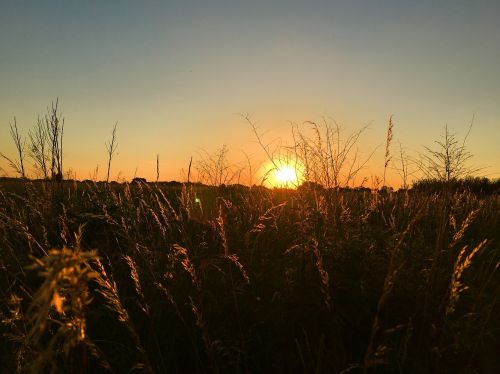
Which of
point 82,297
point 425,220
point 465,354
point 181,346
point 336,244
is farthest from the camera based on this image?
point 425,220

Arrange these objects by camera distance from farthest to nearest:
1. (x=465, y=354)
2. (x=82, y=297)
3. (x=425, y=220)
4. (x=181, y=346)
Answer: (x=425, y=220) < (x=181, y=346) < (x=465, y=354) < (x=82, y=297)

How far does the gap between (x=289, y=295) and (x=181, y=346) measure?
86 cm

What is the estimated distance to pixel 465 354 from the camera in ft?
8.29

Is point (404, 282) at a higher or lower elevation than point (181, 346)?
higher

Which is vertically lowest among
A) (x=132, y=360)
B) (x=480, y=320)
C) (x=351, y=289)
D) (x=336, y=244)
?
(x=132, y=360)

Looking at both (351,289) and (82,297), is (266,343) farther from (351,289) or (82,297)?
(82,297)

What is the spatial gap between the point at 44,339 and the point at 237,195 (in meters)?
6.18

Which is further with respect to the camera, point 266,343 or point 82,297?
point 266,343

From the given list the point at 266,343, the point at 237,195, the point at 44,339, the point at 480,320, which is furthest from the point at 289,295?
the point at 237,195

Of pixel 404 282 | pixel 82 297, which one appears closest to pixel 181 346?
pixel 404 282

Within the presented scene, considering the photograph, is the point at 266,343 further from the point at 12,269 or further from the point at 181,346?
the point at 12,269

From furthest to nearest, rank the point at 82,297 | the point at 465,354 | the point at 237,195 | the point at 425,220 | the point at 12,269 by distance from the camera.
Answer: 1. the point at 237,195
2. the point at 425,220
3. the point at 12,269
4. the point at 465,354
5. the point at 82,297

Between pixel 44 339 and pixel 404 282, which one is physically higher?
pixel 404 282

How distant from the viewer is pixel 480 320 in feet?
9.45
